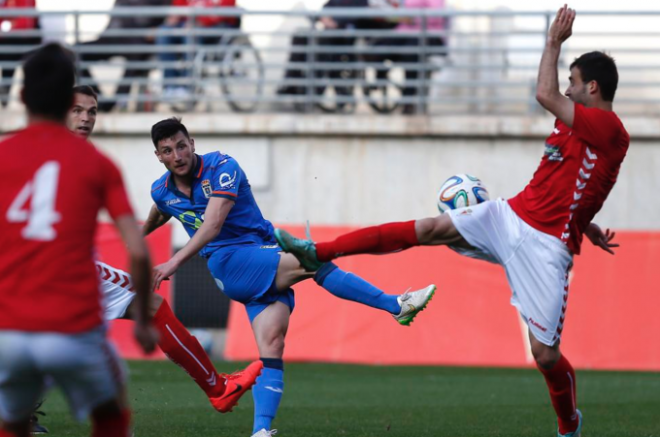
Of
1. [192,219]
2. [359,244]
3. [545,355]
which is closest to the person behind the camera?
[359,244]

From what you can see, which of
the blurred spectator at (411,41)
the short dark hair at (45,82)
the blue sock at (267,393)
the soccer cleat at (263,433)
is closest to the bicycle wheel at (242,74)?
the blurred spectator at (411,41)

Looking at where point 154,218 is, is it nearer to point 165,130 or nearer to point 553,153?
A: point 165,130

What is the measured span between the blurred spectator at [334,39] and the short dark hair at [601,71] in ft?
31.5

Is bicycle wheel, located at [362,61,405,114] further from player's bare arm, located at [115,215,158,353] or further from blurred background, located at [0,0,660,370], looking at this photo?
player's bare arm, located at [115,215,158,353]

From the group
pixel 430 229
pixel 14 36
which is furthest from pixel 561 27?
pixel 14 36

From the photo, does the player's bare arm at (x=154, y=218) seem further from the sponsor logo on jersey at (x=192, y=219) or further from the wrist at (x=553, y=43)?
the wrist at (x=553, y=43)

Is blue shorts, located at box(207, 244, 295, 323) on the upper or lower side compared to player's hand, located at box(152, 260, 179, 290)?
lower

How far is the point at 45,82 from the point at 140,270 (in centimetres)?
81

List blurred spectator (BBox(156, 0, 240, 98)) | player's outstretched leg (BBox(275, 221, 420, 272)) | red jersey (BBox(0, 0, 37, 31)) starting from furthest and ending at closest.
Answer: red jersey (BBox(0, 0, 37, 31)), blurred spectator (BBox(156, 0, 240, 98)), player's outstretched leg (BBox(275, 221, 420, 272))

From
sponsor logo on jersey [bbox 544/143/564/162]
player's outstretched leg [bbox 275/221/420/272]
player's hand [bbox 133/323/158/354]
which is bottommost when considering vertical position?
player's outstretched leg [bbox 275/221/420/272]

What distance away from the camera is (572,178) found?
253 inches

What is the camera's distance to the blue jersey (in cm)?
699

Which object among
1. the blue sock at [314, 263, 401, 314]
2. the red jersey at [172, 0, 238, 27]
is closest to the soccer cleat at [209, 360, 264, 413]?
the blue sock at [314, 263, 401, 314]

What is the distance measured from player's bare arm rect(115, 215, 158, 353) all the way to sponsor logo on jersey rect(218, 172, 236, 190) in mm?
2830
